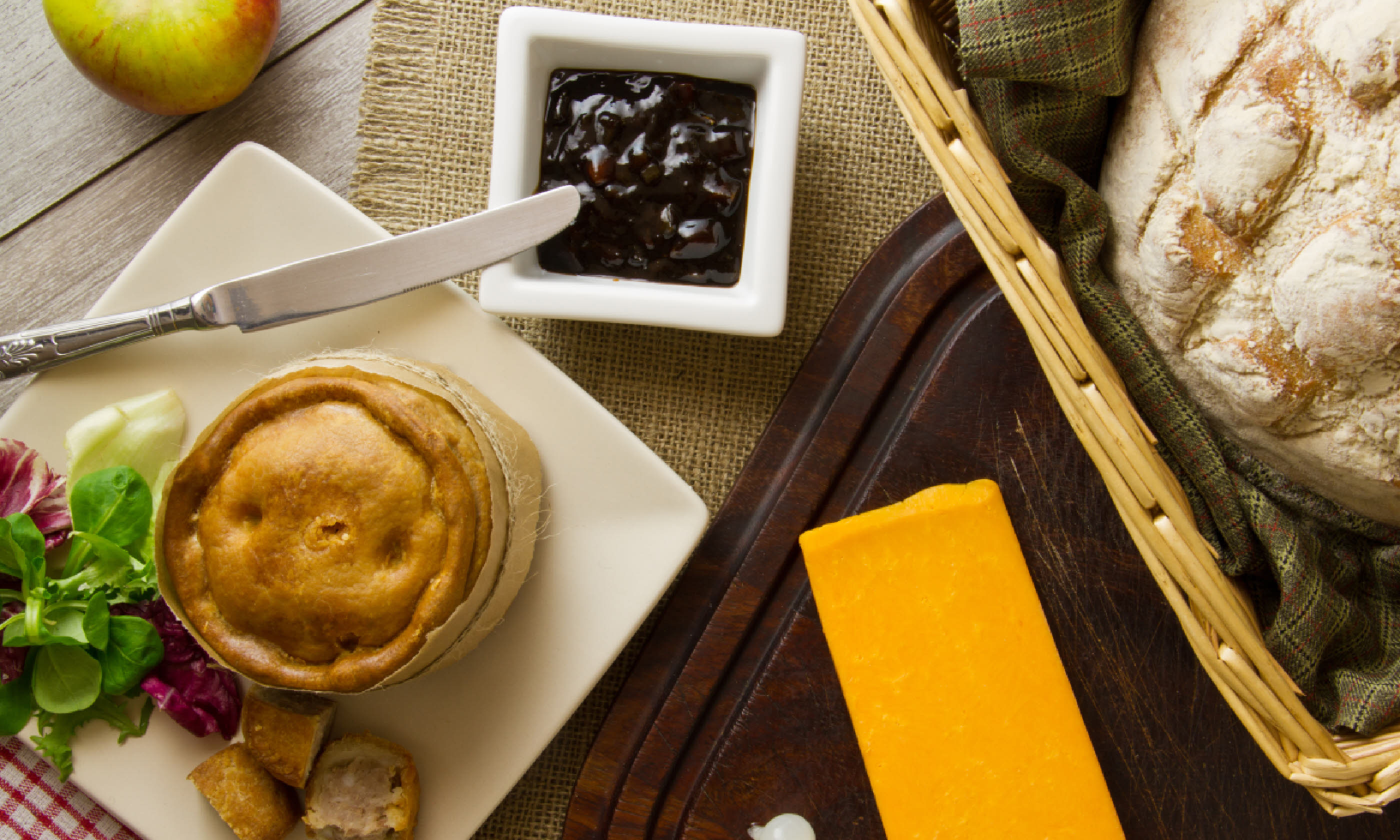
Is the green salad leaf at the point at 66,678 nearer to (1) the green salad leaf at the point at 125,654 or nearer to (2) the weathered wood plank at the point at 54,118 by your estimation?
(1) the green salad leaf at the point at 125,654

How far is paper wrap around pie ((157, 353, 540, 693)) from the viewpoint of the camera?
100cm

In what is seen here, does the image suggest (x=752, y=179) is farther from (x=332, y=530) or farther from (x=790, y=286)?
(x=332, y=530)

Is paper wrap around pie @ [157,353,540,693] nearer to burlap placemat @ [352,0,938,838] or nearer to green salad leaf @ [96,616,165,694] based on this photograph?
green salad leaf @ [96,616,165,694]

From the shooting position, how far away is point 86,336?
1.22 m

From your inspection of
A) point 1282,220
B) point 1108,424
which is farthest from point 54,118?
point 1282,220

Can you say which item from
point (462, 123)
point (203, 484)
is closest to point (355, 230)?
point (462, 123)

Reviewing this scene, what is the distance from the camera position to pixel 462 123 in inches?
55.1

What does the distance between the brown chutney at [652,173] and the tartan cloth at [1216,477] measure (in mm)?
345

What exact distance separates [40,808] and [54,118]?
1082 mm

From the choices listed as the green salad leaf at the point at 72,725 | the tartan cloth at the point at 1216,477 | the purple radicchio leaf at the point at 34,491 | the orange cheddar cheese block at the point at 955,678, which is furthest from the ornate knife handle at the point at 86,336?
the tartan cloth at the point at 1216,477

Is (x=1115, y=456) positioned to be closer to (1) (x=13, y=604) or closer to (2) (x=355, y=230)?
(2) (x=355, y=230)

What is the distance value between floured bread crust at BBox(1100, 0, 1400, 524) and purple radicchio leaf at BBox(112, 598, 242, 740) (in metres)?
1.32

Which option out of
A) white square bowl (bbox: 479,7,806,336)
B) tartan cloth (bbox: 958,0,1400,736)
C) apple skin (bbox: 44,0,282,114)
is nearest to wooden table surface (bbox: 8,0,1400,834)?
apple skin (bbox: 44,0,282,114)

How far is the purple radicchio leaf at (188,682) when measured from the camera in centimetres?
122
